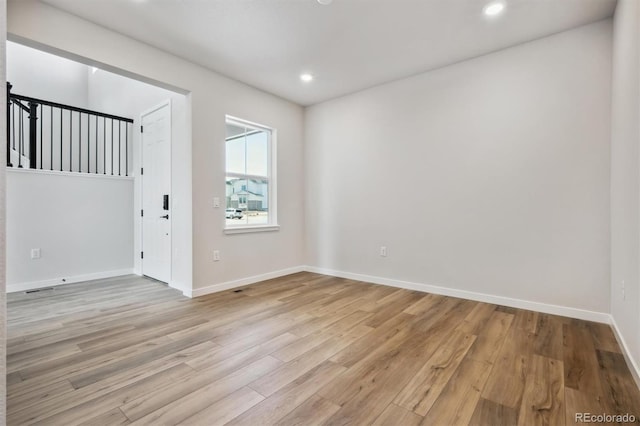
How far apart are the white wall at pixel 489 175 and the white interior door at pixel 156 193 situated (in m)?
2.38

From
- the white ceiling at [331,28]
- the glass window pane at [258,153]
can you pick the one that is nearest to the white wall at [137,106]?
the white ceiling at [331,28]

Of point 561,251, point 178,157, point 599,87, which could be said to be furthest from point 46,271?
point 599,87

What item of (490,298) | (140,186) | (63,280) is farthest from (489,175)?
(63,280)

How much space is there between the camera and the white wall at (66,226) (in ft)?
12.5

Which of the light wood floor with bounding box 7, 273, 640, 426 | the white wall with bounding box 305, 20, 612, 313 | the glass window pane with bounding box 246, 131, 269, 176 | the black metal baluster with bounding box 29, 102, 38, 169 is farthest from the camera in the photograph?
the glass window pane with bounding box 246, 131, 269, 176

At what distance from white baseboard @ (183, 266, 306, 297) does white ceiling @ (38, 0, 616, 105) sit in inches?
107

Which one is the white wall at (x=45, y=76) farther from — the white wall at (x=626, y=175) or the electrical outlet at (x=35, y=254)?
the white wall at (x=626, y=175)

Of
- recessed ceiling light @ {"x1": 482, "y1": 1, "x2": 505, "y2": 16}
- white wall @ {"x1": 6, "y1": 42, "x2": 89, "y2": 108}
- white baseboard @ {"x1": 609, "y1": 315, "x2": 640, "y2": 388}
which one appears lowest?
white baseboard @ {"x1": 609, "y1": 315, "x2": 640, "y2": 388}

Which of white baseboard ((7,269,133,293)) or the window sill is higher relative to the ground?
the window sill

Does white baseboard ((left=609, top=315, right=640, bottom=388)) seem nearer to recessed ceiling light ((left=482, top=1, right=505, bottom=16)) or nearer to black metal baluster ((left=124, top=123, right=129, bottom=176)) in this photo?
recessed ceiling light ((left=482, top=1, right=505, bottom=16))

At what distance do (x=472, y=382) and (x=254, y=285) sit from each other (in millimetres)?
2905

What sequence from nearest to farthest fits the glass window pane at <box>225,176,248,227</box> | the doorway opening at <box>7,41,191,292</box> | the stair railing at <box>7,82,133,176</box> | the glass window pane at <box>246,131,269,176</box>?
the doorway opening at <box>7,41,191,292</box>, the glass window pane at <box>225,176,248,227</box>, the glass window pane at <box>246,131,269,176</box>, the stair railing at <box>7,82,133,176</box>

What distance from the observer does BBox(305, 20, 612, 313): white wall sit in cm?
276

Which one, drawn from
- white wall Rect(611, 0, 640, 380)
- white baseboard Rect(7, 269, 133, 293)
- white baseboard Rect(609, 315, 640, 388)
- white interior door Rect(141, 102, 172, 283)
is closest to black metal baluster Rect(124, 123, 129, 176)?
white interior door Rect(141, 102, 172, 283)
